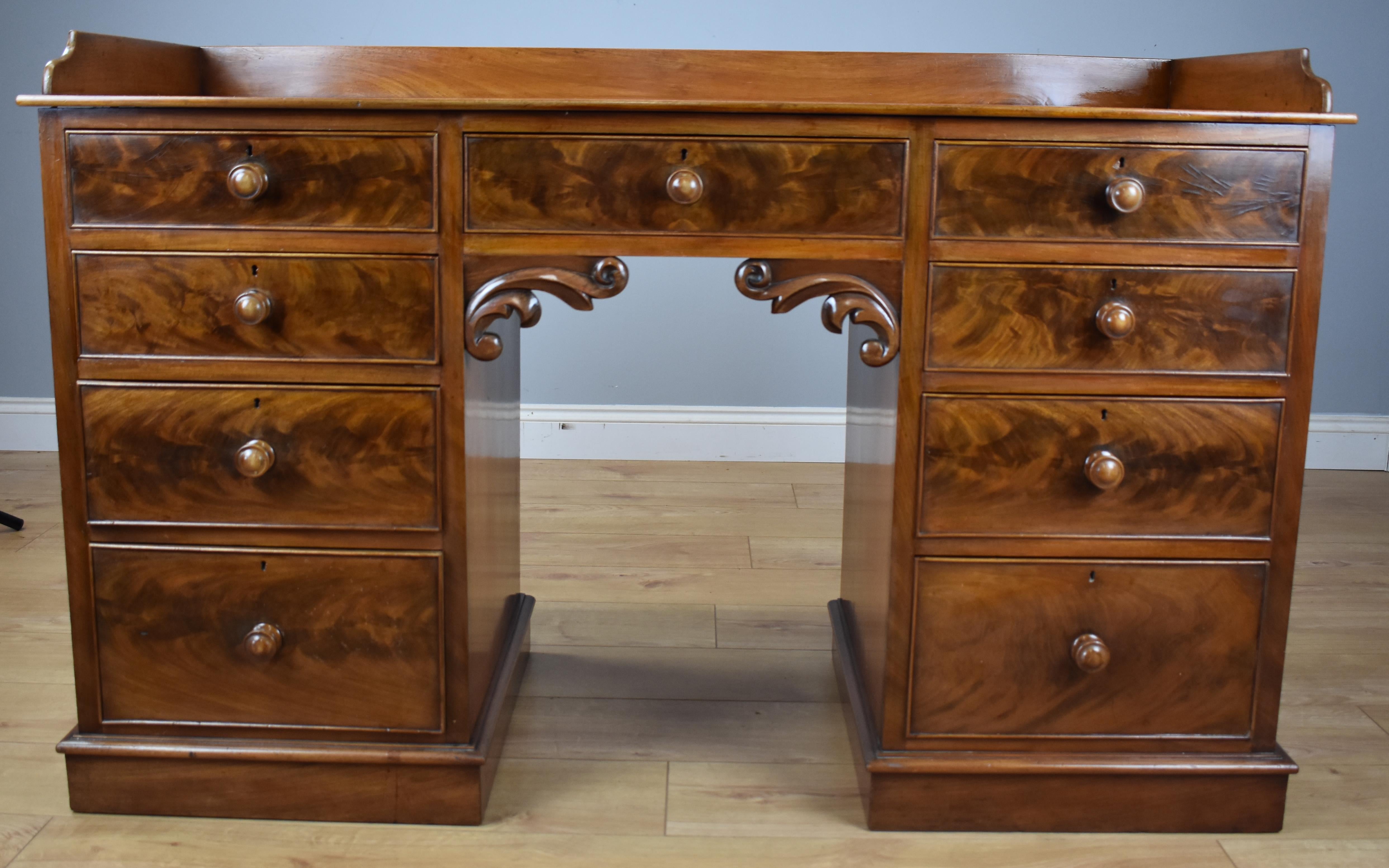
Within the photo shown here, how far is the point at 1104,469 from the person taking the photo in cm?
118

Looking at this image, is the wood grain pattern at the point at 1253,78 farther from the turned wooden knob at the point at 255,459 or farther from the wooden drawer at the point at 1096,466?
the turned wooden knob at the point at 255,459

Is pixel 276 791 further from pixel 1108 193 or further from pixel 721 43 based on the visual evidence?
pixel 721 43

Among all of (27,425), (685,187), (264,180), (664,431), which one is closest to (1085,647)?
(685,187)

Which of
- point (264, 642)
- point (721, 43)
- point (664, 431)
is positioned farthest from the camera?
point (664, 431)

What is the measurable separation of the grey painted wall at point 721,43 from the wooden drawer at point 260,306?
1.50 m

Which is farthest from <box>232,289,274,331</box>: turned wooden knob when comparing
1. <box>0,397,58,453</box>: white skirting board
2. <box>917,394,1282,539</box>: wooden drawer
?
<box>0,397,58,453</box>: white skirting board

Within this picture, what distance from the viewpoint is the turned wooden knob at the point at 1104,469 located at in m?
A: 1.18

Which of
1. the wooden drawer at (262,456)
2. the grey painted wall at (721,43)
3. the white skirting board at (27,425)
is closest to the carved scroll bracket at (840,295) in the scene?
the wooden drawer at (262,456)

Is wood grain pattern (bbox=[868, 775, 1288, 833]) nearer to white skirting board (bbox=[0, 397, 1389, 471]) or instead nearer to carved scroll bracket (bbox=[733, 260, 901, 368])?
carved scroll bracket (bbox=[733, 260, 901, 368])

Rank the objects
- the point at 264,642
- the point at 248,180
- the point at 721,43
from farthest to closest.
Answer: the point at 721,43 → the point at 264,642 → the point at 248,180

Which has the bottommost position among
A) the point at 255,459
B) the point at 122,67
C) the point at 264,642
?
the point at 264,642

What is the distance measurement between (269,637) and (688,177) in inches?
25.8

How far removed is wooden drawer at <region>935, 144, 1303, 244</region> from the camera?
114 cm

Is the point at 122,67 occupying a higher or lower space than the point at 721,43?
lower
